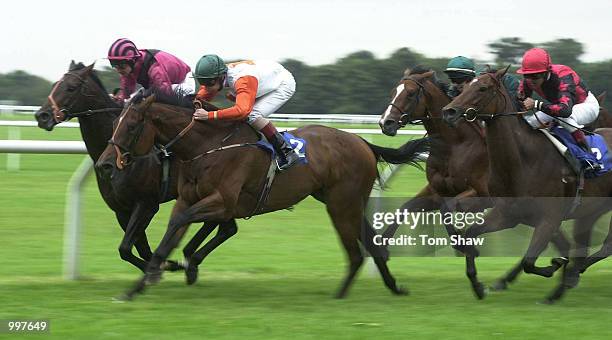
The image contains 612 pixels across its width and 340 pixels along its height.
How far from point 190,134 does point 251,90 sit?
0.47 m

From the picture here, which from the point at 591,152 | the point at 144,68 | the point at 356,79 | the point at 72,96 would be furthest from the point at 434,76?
the point at 356,79

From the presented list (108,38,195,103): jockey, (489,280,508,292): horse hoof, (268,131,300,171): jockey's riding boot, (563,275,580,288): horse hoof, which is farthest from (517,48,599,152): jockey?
(108,38,195,103): jockey

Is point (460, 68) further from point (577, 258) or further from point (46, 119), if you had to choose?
point (46, 119)

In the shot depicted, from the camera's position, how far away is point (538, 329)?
17.4 ft

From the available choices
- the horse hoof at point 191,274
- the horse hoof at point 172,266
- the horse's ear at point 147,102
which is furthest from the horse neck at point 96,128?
the horse hoof at point 191,274

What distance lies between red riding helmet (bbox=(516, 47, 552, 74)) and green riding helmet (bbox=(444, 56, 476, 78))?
31.1 inches

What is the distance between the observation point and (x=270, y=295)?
6.44 meters

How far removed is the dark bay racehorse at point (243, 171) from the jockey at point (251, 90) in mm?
104

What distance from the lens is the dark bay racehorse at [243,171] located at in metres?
6.00

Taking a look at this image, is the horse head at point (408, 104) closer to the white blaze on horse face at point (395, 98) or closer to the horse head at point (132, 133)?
the white blaze on horse face at point (395, 98)

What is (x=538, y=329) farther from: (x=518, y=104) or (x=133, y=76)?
(x=133, y=76)

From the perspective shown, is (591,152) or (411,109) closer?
(591,152)

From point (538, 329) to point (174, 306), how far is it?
206 cm

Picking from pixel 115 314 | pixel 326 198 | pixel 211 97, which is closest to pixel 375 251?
pixel 326 198
